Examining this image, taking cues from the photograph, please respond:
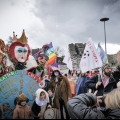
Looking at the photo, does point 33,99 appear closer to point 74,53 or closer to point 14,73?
point 14,73

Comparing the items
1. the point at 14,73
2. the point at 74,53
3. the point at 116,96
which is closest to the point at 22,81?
the point at 14,73

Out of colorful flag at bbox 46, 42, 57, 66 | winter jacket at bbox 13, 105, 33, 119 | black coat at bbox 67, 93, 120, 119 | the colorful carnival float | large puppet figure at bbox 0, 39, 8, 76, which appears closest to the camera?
black coat at bbox 67, 93, 120, 119

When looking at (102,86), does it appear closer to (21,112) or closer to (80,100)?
(21,112)

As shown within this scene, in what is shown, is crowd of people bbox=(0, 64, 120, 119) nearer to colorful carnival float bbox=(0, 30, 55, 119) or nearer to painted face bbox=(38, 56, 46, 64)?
colorful carnival float bbox=(0, 30, 55, 119)

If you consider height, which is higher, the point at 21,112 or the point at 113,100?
the point at 113,100

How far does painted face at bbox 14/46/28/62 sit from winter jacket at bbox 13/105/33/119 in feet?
5.23

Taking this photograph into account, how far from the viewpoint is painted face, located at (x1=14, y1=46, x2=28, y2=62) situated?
5660 millimetres

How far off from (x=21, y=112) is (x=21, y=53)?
6.17ft

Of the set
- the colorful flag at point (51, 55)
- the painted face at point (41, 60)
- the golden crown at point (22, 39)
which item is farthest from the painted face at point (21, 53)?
the colorful flag at point (51, 55)

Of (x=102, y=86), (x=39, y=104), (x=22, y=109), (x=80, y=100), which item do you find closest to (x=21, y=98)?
(x=22, y=109)

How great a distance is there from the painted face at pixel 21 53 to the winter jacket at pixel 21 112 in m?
1.59

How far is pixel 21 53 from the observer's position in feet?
18.7

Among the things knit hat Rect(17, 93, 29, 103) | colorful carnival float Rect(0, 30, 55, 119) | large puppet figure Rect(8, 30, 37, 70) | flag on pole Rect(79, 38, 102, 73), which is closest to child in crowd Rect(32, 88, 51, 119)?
colorful carnival float Rect(0, 30, 55, 119)

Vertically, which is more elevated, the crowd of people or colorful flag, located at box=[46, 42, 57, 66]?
colorful flag, located at box=[46, 42, 57, 66]
